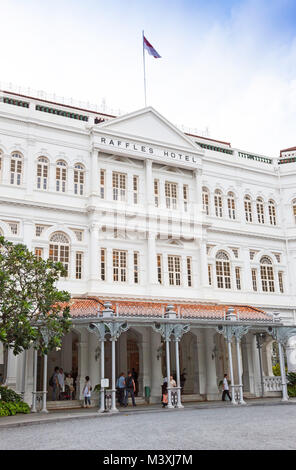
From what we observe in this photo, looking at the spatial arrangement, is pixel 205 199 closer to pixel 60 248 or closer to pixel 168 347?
pixel 60 248

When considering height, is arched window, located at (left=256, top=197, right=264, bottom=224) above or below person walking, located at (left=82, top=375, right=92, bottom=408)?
above

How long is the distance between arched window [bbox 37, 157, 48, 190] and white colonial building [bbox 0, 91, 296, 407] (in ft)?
0.17

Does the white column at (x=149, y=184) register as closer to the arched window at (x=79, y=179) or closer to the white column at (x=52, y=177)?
the arched window at (x=79, y=179)

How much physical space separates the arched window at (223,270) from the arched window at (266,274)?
2.67 meters

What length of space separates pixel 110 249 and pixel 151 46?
12142 mm

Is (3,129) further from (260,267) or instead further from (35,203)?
(260,267)

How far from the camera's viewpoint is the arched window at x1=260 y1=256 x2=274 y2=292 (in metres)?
31.5

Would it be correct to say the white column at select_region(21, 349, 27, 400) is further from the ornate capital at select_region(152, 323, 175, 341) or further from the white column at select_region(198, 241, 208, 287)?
the white column at select_region(198, 241, 208, 287)

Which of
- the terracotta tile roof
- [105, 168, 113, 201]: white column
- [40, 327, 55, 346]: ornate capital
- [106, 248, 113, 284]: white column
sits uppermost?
[105, 168, 113, 201]: white column


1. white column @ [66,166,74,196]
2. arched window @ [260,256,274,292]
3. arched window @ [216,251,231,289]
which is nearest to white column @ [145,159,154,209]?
white column @ [66,166,74,196]

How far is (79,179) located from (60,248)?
13.4 feet

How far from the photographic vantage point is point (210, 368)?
26391 millimetres

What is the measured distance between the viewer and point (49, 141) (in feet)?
87.6
